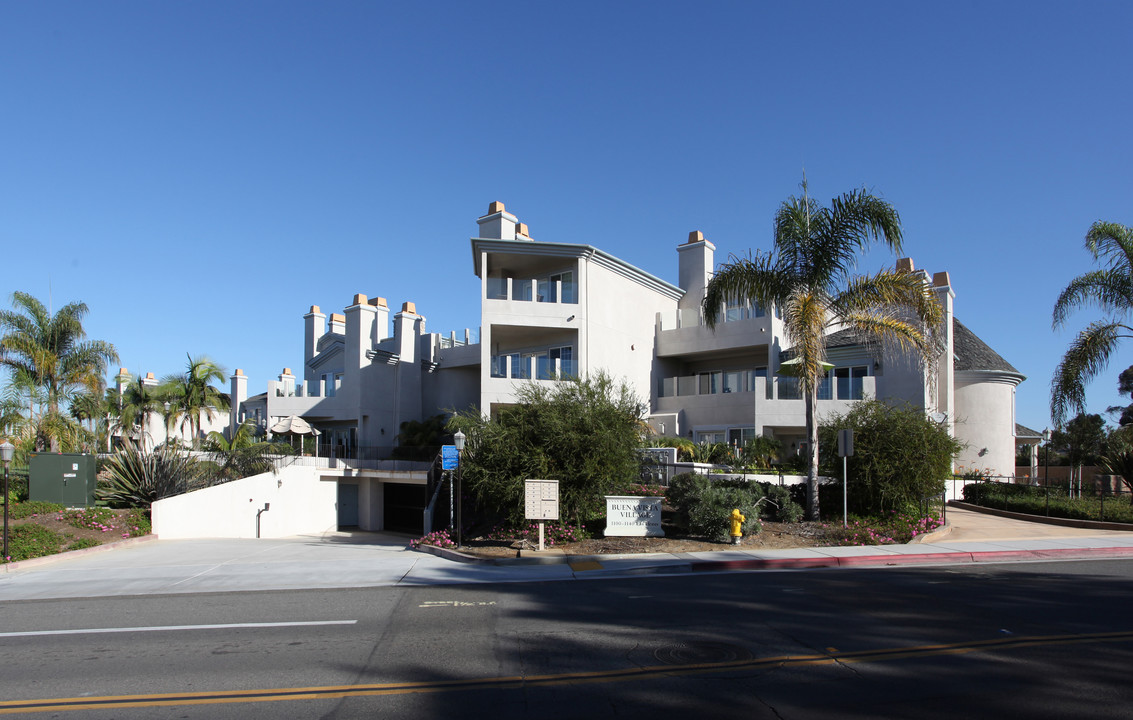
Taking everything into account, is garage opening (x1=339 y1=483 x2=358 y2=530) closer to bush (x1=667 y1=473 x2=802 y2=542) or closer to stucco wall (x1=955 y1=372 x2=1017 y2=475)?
bush (x1=667 y1=473 x2=802 y2=542)

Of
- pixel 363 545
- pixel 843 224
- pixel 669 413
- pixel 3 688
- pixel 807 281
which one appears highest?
pixel 843 224

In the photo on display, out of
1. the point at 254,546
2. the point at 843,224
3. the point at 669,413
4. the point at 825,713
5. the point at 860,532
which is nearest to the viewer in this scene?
the point at 825,713

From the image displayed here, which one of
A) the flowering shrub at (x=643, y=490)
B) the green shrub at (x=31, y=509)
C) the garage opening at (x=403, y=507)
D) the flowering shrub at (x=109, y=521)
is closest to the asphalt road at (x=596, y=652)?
the flowering shrub at (x=643, y=490)

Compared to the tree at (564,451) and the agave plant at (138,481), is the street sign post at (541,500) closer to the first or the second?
the tree at (564,451)

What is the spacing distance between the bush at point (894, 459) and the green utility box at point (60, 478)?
851 inches

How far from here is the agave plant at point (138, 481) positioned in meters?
23.1

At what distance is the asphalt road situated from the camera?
6.14m

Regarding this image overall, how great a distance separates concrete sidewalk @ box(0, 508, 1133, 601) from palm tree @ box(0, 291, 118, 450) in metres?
11.9

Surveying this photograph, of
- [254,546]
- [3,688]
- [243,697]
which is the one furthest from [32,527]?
[243,697]

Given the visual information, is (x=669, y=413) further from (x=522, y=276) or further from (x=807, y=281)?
(x=807, y=281)

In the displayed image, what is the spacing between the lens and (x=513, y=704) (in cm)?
614

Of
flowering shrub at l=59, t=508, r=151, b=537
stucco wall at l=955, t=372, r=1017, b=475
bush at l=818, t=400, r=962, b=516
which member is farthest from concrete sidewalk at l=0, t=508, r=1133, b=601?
stucco wall at l=955, t=372, r=1017, b=475

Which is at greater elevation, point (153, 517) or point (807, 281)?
point (807, 281)

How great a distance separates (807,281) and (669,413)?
49.7 ft
